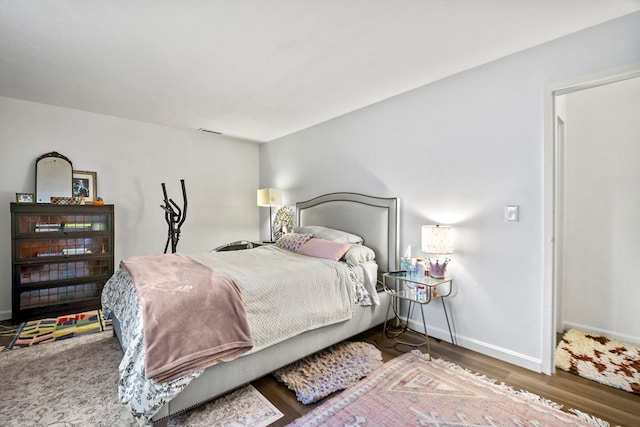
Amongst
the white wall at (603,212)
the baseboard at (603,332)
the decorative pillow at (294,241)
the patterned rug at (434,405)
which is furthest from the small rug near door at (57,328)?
the white wall at (603,212)

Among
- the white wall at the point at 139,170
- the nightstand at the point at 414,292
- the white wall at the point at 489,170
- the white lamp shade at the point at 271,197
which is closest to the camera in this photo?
the white wall at the point at 489,170

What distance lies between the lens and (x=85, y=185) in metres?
3.73

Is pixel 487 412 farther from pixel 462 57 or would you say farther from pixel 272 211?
pixel 272 211

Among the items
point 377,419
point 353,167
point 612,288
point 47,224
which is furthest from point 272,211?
point 612,288

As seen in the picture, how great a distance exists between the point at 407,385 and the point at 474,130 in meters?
2.11

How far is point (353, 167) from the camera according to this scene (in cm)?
360

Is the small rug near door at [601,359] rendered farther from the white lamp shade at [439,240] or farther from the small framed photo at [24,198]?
the small framed photo at [24,198]

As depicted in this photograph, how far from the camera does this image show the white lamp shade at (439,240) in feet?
8.24

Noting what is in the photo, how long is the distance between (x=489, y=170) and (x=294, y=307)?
194cm

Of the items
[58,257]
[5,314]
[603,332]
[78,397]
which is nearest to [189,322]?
[78,397]

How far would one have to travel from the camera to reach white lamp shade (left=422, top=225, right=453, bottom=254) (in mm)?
2512

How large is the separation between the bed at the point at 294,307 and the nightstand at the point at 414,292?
16 centimetres

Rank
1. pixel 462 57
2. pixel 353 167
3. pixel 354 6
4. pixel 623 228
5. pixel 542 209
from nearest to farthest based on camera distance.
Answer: pixel 354 6, pixel 542 209, pixel 462 57, pixel 623 228, pixel 353 167

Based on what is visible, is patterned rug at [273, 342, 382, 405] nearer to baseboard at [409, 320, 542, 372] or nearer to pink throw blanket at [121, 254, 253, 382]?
pink throw blanket at [121, 254, 253, 382]
